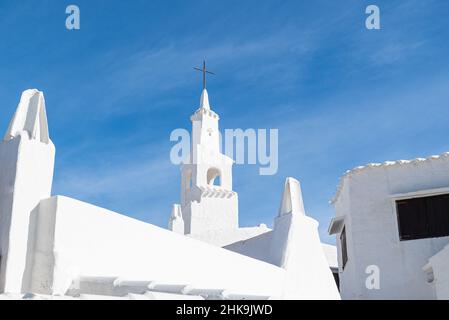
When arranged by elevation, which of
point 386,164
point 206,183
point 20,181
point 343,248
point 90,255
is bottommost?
point 90,255

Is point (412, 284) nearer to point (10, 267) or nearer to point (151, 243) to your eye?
point (151, 243)

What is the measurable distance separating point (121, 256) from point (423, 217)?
9218mm

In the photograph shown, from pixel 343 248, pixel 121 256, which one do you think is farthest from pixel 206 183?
pixel 121 256

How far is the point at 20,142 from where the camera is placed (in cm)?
1156

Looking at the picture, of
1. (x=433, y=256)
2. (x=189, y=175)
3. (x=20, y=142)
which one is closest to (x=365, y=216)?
(x=433, y=256)

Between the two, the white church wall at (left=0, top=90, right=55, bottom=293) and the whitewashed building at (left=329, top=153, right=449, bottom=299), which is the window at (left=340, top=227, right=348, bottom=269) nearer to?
the whitewashed building at (left=329, top=153, right=449, bottom=299)

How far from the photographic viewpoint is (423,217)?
1675cm

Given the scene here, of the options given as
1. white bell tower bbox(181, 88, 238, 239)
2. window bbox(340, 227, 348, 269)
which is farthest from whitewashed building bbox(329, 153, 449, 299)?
white bell tower bbox(181, 88, 238, 239)

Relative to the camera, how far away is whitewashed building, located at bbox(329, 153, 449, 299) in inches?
643

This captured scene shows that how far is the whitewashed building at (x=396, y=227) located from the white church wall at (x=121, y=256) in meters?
3.56

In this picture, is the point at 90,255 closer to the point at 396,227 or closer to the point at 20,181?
the point at 20,181

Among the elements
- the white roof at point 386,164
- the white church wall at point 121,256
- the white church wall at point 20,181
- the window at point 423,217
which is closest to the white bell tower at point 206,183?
the white roof at point 386,164
